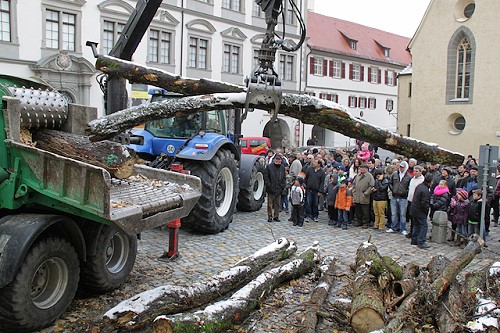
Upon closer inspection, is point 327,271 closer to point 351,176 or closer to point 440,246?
point 440,246

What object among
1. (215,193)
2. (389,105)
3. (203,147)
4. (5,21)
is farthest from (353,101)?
(203,147)

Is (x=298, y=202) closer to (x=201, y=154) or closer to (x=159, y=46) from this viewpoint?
(x=201, y=154)

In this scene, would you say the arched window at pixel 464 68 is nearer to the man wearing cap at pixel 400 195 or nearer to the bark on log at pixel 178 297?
the man wearing cap at pixel 400 195

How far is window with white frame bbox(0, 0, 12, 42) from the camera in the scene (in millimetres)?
20766

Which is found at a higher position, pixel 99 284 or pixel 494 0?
pixel 494 0

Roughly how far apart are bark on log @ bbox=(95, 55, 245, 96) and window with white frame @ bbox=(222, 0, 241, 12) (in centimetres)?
2627

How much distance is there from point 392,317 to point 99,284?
12.3 ft

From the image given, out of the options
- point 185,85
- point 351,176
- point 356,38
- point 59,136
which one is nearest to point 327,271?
point 185,85

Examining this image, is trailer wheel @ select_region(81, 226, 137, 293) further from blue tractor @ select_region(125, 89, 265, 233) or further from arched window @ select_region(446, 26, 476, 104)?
arched window @ select_region(446, 26, 476, 104)

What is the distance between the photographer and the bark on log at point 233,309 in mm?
4867

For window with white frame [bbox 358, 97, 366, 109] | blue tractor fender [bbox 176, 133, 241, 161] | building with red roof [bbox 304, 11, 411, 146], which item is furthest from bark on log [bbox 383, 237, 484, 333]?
window with white frame [bbox 358, 97, 366, 109]

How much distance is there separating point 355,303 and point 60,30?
70.2 ft

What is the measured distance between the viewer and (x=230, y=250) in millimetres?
9117

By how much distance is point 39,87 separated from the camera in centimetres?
652
